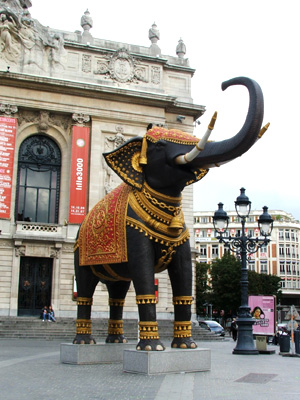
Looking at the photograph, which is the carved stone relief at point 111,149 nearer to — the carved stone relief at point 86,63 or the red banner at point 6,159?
the carved stone relief at point 86,63

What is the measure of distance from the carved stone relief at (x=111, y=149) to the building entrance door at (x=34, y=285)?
5.64 metres

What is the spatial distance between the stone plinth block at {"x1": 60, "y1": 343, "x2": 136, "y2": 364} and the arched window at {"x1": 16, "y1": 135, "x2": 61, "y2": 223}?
21364 mm

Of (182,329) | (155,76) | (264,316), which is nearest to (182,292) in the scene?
(182,329)

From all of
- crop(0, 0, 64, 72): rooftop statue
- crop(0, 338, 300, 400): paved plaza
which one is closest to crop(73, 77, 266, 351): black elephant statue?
crop(0, 338, 300, 400): paved plaza

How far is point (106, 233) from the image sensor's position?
8.95m

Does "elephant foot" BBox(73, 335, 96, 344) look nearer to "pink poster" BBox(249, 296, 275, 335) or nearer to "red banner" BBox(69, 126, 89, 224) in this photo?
"pink poster" BBox(249, 296, 275, 335)

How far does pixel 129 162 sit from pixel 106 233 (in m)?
1.30

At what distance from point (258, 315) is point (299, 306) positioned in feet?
205

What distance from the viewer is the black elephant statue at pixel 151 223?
804cm

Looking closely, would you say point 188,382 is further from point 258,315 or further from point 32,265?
point 32,265

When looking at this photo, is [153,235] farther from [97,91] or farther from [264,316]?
[97,91]

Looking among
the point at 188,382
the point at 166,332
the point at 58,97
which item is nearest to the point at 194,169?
the point at 188,382

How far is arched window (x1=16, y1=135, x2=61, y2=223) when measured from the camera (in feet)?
99.8

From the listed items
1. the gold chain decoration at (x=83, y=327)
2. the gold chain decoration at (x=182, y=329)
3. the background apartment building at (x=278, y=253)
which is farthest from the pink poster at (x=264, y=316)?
the background apartment building at (x=278, y=253)
